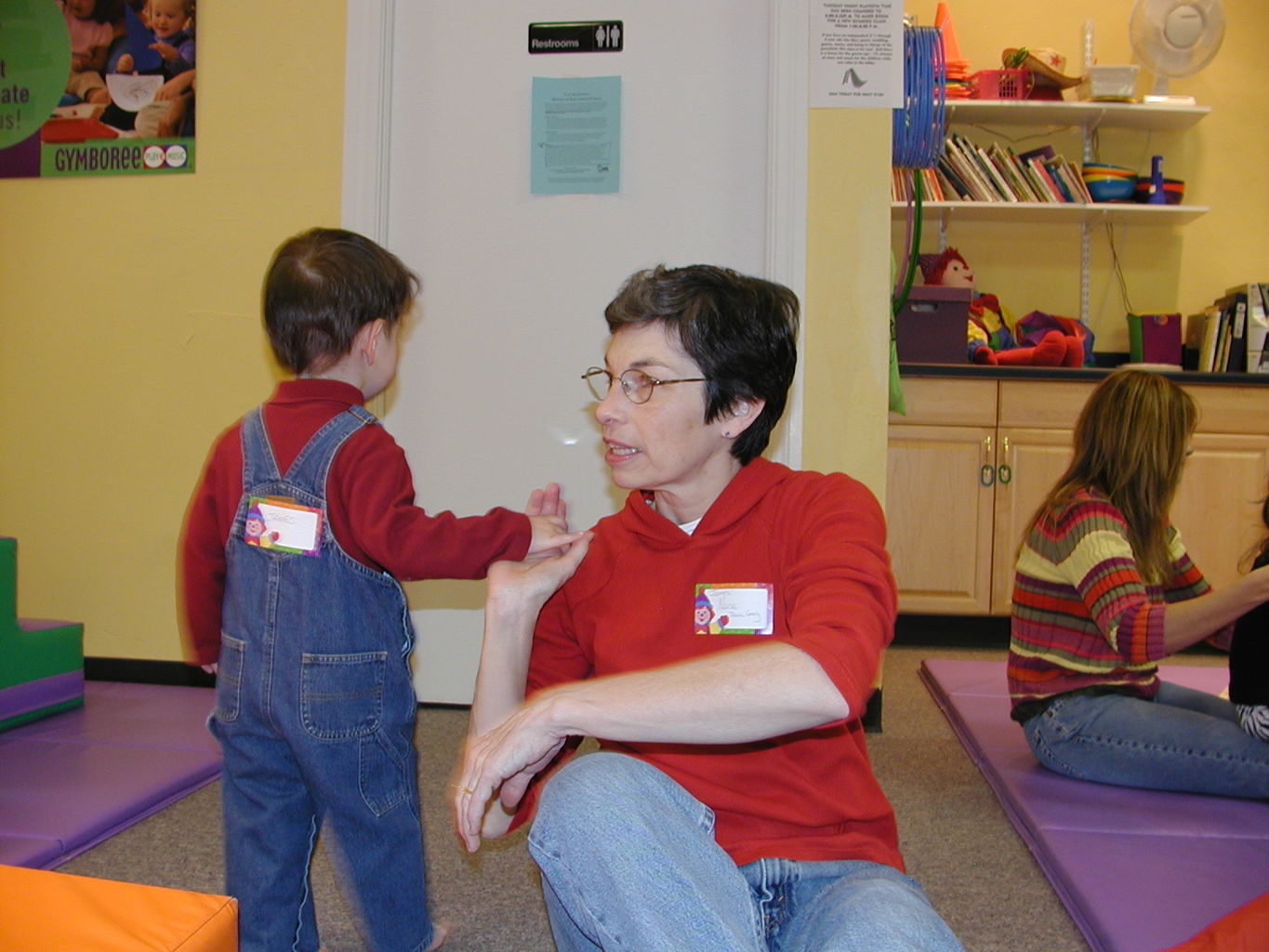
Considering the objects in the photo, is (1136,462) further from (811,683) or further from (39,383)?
(39,383)

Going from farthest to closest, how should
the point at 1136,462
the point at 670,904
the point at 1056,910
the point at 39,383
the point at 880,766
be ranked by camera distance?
the point at 39,383
the point at 880,766
the point at 1136,462
the point at 1056,910
the point at 670,904

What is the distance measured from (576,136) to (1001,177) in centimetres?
231

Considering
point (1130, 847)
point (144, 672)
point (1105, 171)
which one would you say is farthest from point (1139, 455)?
point (144, 672)

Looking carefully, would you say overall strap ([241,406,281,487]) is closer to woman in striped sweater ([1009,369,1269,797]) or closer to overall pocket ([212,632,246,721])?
overall pocket ([212,632,246,721])

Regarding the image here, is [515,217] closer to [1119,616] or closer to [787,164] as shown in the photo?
[787,164]

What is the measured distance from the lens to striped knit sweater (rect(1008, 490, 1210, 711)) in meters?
2.12

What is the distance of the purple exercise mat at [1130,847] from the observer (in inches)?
66.4

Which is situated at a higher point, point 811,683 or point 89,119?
point 89,119

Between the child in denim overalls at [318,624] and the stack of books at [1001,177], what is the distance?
3398 mm

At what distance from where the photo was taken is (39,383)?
319cm

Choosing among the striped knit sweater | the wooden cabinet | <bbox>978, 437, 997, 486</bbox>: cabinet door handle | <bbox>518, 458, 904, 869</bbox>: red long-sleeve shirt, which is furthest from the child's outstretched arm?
<bbox>978, 437, 997, 486</bbox>: cabinet door handle

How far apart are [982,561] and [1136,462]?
1842 millimetres

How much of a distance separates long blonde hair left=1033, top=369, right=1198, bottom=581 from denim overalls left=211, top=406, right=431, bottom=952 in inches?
59.6

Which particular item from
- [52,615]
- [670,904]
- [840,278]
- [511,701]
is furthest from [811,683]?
[52,615]
